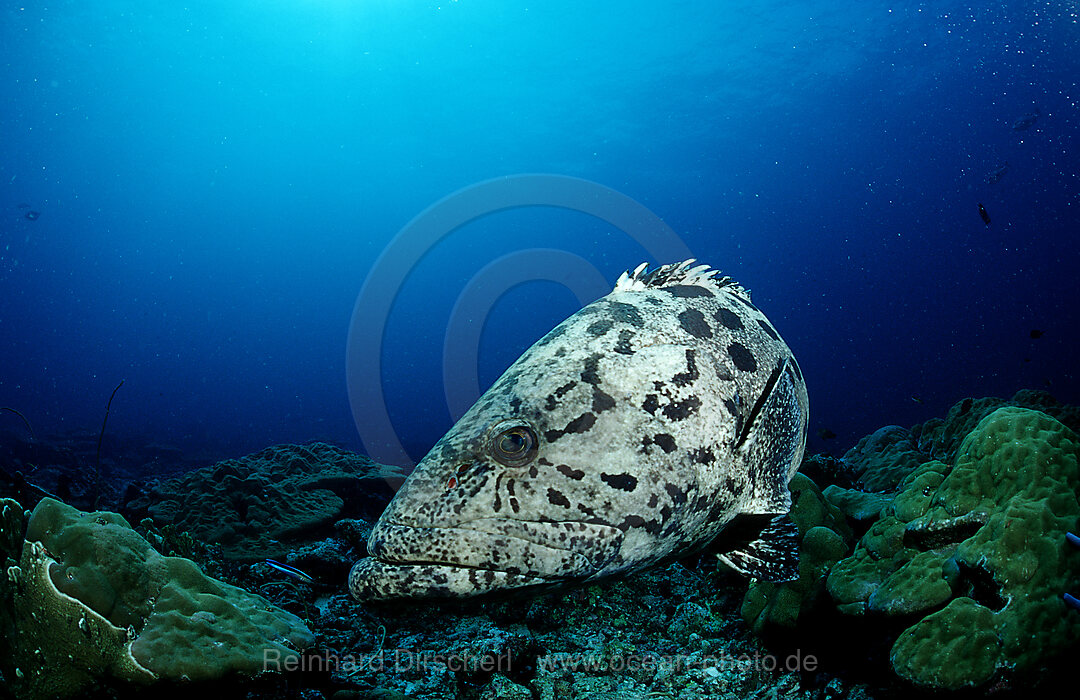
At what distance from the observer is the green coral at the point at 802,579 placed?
3268 millimetres

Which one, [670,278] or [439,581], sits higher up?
[670,278]

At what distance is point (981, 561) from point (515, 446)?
2330 millimetres

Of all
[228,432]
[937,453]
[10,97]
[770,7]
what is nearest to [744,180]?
[770,7]

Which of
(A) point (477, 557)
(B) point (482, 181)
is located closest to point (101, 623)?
(A) point (477, 557)

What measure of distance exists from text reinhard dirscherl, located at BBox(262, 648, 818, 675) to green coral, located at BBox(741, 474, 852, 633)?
0.22 metres

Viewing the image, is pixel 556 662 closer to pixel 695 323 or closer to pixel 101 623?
pixel 695 323

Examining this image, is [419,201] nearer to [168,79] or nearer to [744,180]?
[168,79]

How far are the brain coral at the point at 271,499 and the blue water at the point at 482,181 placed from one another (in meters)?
4.47

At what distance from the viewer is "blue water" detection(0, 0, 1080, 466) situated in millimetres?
40094

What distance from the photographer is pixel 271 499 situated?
6.90m

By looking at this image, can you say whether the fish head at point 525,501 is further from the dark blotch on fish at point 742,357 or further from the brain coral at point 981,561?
the brain coral at point 981,561

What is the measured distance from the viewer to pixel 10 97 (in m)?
55.6

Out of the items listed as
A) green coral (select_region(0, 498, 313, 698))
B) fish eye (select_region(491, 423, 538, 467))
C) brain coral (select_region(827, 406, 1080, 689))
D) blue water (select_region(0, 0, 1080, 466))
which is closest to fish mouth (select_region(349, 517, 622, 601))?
fish eye (select_region(491, 423, 538, 467))

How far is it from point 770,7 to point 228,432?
48208 mm
